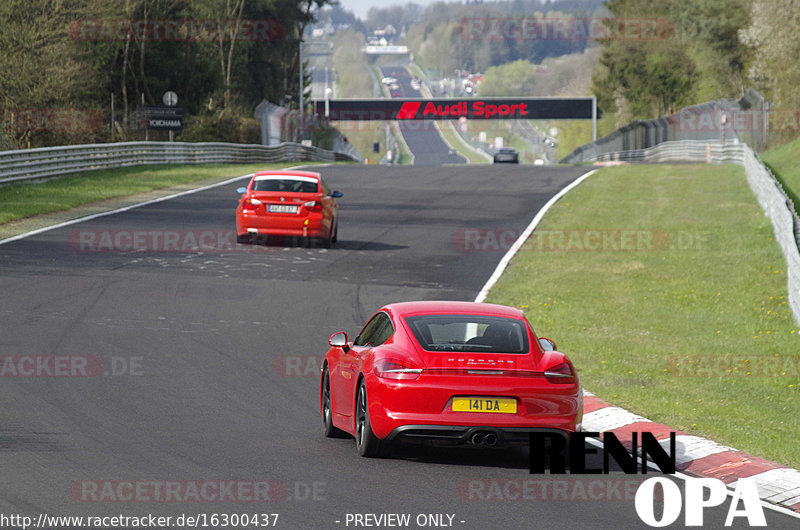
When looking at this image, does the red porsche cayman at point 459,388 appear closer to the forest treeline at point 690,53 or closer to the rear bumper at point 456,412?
the rear bumper at point 456,412

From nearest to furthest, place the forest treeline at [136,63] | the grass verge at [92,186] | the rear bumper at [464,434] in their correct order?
the rear bumper at [464,434] → the grass verge at [92,186] → the forest treeline at [136,63]

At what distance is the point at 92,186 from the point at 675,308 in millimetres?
22055

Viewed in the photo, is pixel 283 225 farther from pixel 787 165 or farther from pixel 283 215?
pixel 787 165

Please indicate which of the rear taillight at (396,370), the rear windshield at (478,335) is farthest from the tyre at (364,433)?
the rear windshield at (478,335)

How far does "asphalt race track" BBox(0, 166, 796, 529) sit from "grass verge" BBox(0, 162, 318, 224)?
3449 millimetres

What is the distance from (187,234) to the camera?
26.2 meters

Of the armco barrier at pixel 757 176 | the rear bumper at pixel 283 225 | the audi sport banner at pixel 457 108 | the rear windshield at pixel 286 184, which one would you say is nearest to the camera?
the armco barrier at pixel 757 176

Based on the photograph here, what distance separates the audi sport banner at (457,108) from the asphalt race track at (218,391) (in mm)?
79395

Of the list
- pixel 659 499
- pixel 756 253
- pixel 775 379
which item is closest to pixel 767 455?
pixel 659 499

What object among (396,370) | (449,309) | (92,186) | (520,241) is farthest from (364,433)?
(92,186)

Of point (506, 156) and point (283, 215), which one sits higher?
point (283, 215)

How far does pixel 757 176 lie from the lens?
35062mm

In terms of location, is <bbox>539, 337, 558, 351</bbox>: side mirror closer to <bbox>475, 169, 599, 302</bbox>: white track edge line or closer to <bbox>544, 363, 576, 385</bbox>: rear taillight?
<bbox>544, 363, 576, 385</bbox>: rear taillight

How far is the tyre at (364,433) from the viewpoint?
8875 millimetres
